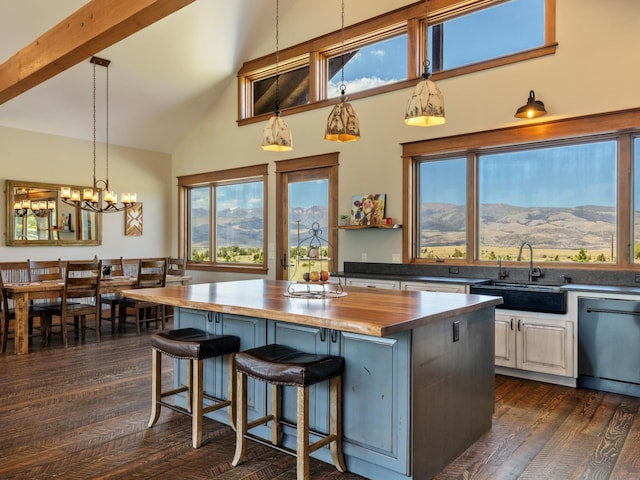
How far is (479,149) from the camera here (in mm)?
5078

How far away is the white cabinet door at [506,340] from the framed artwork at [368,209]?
1.88 metres

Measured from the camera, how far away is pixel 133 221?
805 cm

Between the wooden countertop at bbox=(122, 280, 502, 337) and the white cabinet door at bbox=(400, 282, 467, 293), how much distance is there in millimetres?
1368

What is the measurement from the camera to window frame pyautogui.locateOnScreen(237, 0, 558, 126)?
191 inches

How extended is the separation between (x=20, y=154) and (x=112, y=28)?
13.8 ft

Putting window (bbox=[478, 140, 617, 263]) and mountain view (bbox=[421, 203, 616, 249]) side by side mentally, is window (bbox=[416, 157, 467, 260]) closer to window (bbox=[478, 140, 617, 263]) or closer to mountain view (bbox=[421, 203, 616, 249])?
mountain view (bbox=[421, 203, 616, 249])

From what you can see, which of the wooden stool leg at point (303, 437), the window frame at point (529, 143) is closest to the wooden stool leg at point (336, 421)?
the wooden stool leg at point (303, 437)

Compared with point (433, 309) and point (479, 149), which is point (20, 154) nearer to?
point (479, 149)

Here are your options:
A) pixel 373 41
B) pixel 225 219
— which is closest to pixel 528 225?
pixel 373 41

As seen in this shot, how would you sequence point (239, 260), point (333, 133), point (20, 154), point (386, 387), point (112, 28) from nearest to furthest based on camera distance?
point (386, 387), point (333, 133), point (112, 28), point (20, 154), point (239, 260)

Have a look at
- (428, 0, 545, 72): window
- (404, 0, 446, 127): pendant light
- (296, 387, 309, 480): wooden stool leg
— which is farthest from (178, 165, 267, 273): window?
(296, 387, 309, 480): wooden stool leg

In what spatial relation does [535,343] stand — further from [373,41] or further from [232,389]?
[373,41]

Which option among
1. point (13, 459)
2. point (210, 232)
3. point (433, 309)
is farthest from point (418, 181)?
point (13, 459)

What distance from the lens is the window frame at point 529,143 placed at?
168 inches
